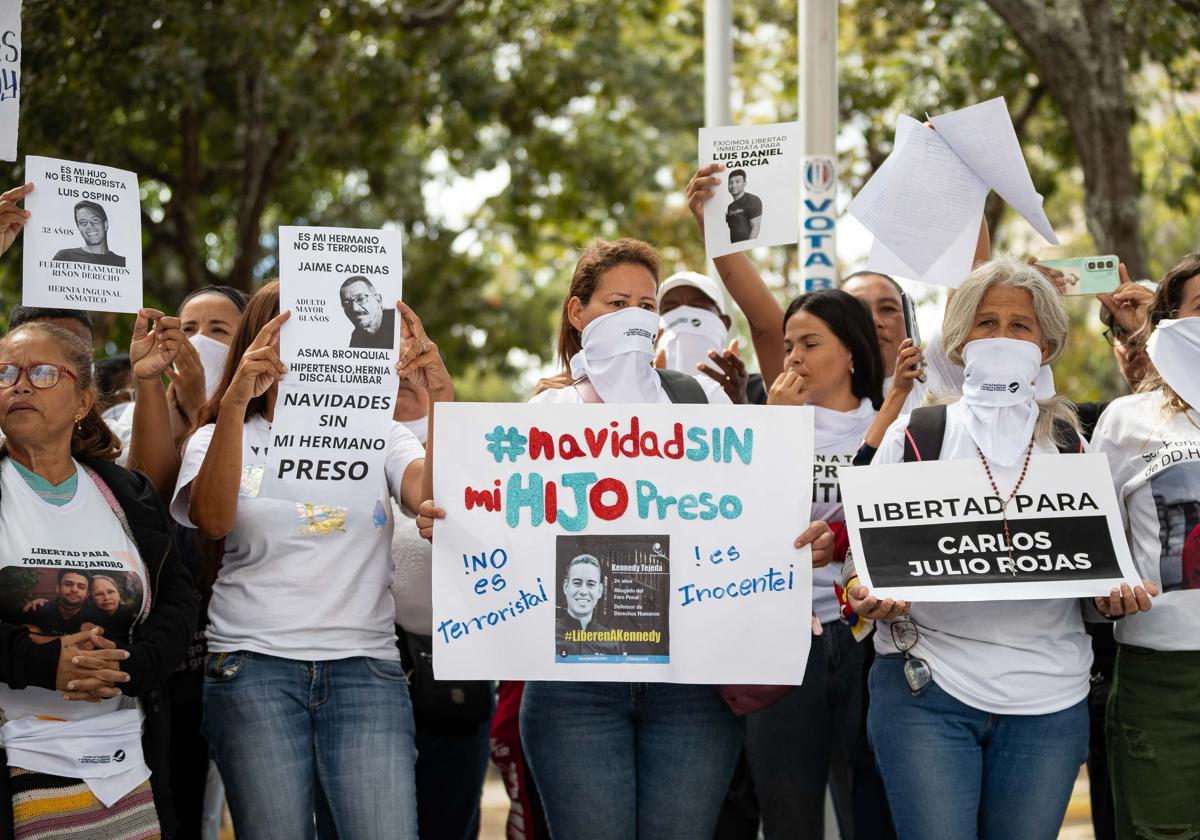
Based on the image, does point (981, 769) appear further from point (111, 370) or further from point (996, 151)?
point (111, 370)

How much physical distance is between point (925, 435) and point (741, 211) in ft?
4.14

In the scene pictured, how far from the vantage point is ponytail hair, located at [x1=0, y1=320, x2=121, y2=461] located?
13.5ft

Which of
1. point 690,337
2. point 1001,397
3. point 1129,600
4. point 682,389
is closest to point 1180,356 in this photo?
point 1001,397

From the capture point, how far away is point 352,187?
16.6 m

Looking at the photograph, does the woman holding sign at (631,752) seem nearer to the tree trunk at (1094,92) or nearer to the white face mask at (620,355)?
the white face mask at (620,355)

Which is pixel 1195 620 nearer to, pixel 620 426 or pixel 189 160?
pixel 620 426

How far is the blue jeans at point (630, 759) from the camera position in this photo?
4.05m

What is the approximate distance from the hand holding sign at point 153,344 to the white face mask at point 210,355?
0.65m

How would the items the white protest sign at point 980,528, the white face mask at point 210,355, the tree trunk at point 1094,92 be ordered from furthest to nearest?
1. the tree trunk at point 1094,92
2. the white face mask at point 210,355
3. the white protest sign at point 980,528

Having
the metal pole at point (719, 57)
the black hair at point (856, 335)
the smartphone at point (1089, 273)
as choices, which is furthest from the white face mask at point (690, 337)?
the metal pole at point (719, 57)

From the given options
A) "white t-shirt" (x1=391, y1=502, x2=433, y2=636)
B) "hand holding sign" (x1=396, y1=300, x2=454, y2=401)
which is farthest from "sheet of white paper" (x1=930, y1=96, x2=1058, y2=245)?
"white t-shirt" (x1=391, y1=502, x2=433, y2=636)

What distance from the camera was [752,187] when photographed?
4.99 m

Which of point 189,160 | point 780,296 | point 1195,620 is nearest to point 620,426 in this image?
point 1195,620

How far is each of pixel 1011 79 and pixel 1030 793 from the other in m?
8.98
